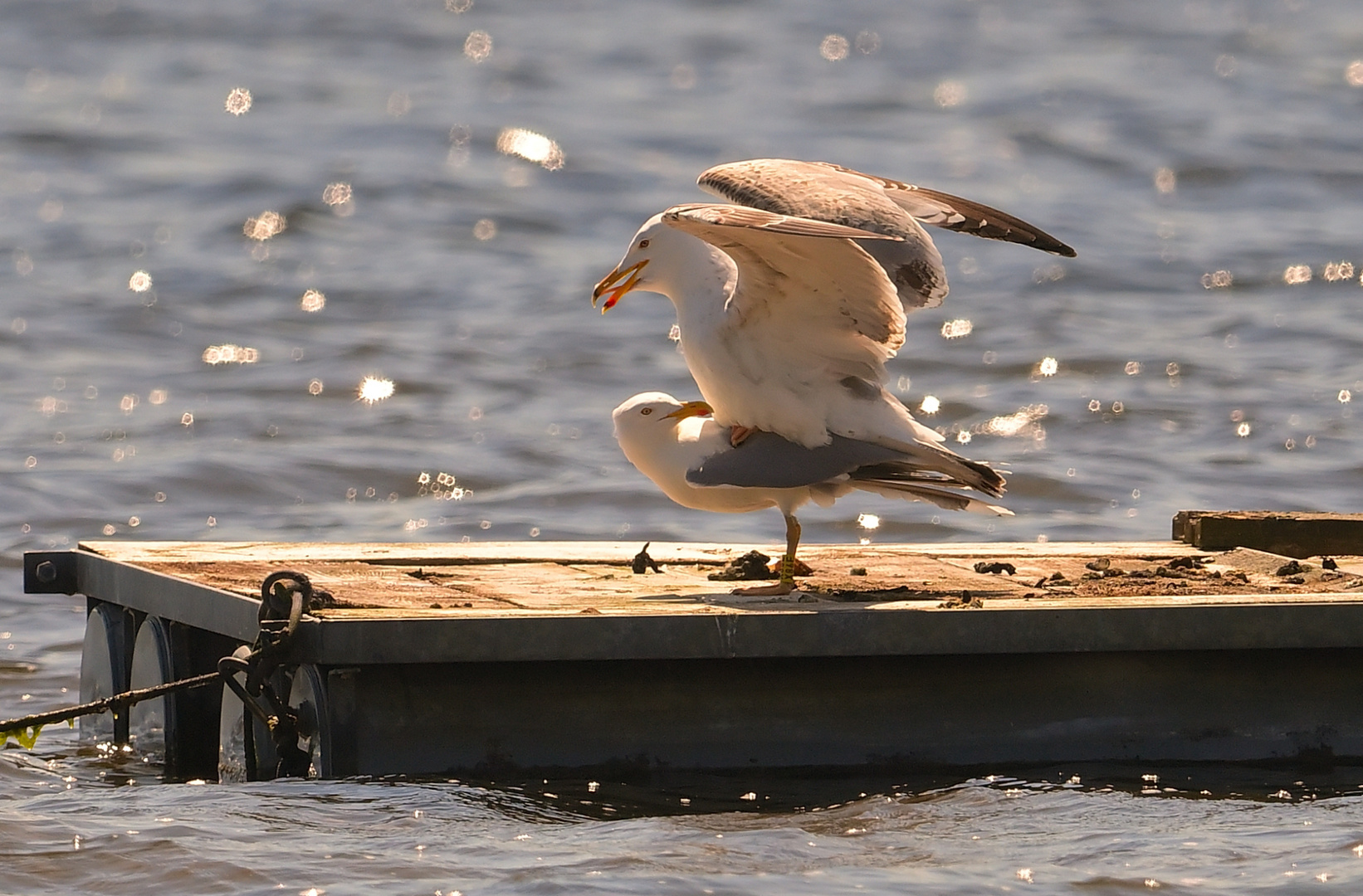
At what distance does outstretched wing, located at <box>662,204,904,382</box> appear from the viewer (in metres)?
6.13

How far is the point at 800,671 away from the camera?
6.07 metres

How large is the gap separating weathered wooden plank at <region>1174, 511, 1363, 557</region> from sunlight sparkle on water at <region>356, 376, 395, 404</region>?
9.82 m

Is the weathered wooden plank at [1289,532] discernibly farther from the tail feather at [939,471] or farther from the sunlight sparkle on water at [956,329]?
the sunlight sparkle on water at [956,329]

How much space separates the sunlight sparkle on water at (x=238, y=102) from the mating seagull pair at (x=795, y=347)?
21056 mm

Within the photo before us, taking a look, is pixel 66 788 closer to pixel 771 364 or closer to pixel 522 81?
pixel 771 364

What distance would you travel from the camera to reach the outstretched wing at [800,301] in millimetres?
6133

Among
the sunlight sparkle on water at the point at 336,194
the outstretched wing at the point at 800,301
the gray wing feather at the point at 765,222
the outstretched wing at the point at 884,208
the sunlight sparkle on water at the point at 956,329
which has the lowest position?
the outstretched wing at the point at 800,301


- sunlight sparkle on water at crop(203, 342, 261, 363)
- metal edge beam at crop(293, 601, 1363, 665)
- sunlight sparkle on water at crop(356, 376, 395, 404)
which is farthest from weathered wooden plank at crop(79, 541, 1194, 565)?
sunlight sparkle on water at crop(203, 342, 261, 363)

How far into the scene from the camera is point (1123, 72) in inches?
1212

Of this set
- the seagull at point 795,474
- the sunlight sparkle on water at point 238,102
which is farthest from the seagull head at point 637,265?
the sunlight sparkle on water at point 238,102

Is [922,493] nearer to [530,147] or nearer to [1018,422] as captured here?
[1018,422]

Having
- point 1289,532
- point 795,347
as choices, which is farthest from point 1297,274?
point 795,347

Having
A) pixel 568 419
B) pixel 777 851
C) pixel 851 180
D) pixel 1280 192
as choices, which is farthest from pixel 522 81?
pixel 777 851

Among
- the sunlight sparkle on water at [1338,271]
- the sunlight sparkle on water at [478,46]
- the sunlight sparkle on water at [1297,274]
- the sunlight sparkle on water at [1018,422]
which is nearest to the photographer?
the sunlight sparkle on water at [1018,422]
